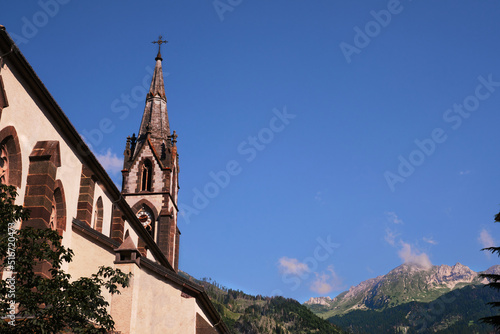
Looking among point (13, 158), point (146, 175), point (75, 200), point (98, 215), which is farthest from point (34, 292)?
point (146, 175)

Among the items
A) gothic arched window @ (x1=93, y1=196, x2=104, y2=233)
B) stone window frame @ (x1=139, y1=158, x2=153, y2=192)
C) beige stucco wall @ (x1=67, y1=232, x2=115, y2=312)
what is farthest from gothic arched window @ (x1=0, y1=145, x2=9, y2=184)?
stone window frame @ (x1=139, y1=158, x2=153, y2=192)

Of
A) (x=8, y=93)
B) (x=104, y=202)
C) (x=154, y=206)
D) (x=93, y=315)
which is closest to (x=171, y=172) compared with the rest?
(x=154, y=206)

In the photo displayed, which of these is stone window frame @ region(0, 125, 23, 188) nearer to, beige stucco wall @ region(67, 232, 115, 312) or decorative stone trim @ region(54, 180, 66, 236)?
decorative stone trim @ region(54, 180, 66, 236)

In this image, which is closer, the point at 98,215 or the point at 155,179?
the point at 98,215

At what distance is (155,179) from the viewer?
4553 centimetres

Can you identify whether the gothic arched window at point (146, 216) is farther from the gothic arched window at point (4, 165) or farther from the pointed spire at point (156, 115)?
the gothic arched window at point (4, 165)

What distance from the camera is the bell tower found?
4438cm

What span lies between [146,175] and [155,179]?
3.66 feet

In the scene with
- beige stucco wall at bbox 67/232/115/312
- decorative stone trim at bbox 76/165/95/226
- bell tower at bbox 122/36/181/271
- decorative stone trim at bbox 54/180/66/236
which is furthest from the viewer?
bell tower at bbox 122/36/181/271

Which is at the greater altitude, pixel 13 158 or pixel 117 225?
pixel 117 225

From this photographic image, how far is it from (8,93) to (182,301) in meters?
8.85

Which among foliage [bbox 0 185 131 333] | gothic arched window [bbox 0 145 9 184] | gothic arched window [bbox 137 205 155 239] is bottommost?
foliage [bbox 0 185 131 333]

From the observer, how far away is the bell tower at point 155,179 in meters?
44.4

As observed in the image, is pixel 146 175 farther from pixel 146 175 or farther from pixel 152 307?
pixel 152 307
